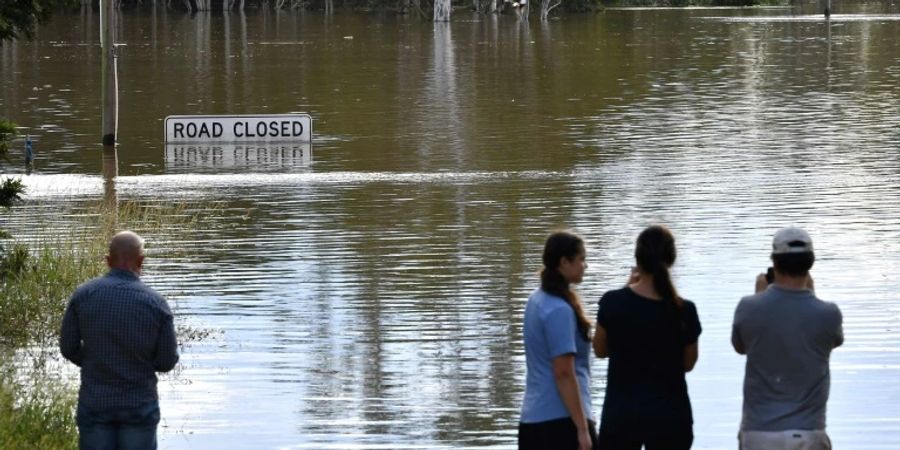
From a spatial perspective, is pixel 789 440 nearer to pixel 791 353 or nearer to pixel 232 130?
pixel 791 353

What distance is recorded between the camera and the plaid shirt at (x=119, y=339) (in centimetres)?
764

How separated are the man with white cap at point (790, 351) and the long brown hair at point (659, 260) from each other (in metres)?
0.34

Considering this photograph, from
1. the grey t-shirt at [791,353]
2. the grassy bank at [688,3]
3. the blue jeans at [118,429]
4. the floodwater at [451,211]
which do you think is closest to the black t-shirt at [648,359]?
the grey t-shirt at [791,353]

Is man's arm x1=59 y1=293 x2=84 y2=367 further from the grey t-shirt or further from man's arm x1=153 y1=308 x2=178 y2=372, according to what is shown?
the grey t-shirt

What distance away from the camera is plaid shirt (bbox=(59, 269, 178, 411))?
7641 mm

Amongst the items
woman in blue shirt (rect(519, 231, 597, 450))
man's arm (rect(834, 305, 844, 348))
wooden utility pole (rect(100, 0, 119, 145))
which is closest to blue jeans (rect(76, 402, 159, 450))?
woman in blue shirt (rect(519, 231, 597, 450))

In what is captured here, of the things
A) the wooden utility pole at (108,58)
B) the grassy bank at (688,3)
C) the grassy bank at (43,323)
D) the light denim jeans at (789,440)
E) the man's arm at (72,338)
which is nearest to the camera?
the light denim jeans at (789,440)

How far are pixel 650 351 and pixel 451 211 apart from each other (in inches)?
605

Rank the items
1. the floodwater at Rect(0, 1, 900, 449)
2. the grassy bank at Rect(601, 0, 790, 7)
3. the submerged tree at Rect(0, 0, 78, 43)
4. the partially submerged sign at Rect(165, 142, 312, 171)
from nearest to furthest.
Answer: the floodwater at Rect(0, 1, 900, 449) → the submerged tree at Rect(0, 0, 78, 43) → the partially submerged sign at Rect(165, 142, 312, 171) → the grassy bank at Rect(601, 0, 790, 7)

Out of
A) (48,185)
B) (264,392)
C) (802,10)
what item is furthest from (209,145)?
(802,10)

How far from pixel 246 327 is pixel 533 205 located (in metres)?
8.80

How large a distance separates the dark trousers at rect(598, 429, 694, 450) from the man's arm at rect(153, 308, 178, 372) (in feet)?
7.18

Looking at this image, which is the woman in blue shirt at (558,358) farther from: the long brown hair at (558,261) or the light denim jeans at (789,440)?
the light denim jeans at (789,440)

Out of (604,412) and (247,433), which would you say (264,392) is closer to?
(247,433)
